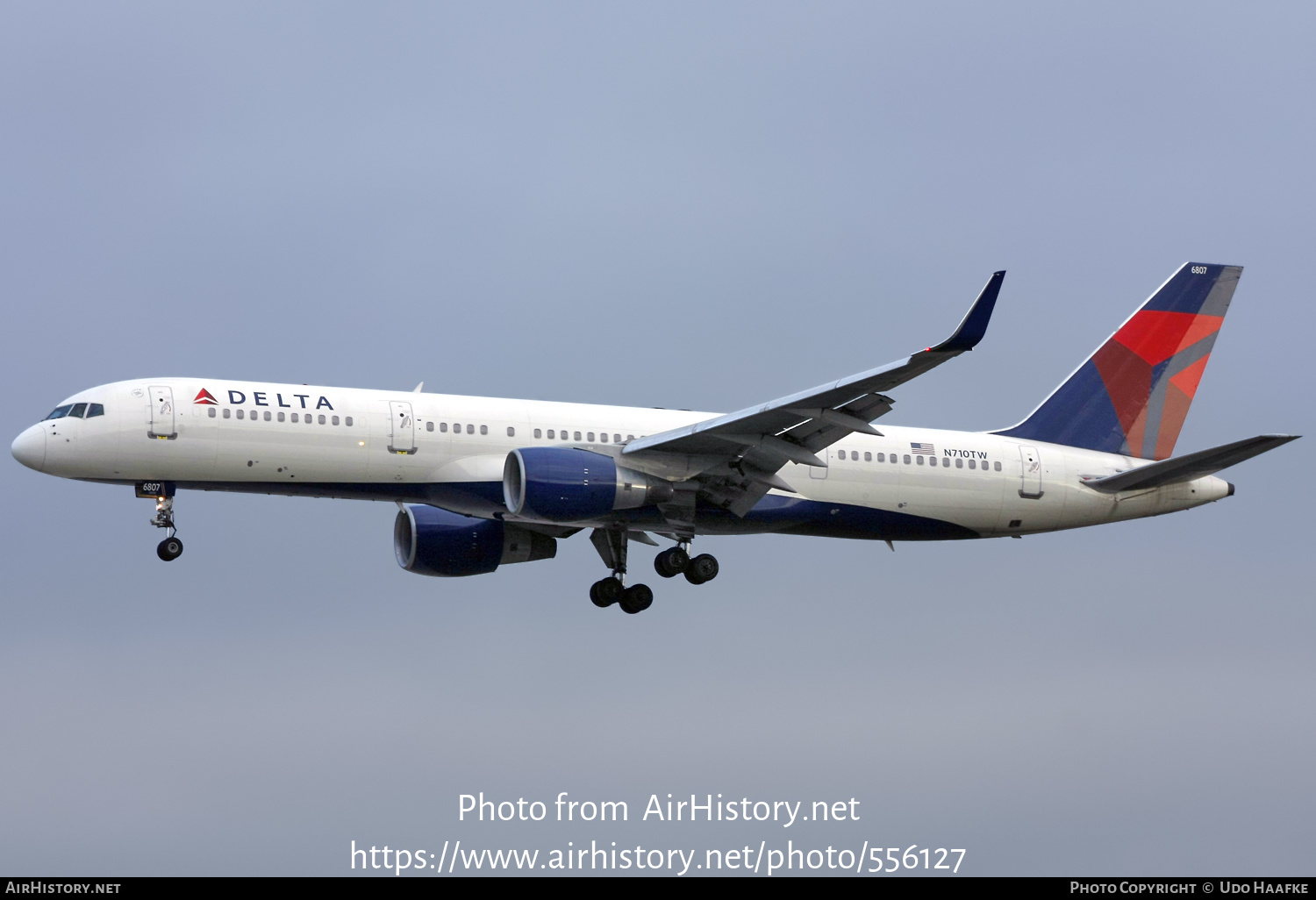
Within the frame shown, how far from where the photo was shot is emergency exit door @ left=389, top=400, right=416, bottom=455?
37906 millimetres

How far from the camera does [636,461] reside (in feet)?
127

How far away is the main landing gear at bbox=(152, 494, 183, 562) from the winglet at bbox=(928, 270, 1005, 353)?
1816 cm

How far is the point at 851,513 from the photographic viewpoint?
4106 centimetres

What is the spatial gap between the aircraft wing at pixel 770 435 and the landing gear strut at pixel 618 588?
4365mm

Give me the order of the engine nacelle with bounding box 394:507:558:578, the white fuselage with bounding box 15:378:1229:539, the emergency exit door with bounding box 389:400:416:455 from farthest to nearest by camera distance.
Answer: the engine nacelle with bounding box 394:507:558:578 < the emergency exit door with bounding box 389:400:416:455 < the white fuselage with bounding box 15:378:1229:539

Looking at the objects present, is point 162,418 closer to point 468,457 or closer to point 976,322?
point 468,457

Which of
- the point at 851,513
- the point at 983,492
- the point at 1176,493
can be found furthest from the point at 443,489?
the point at 1176,493

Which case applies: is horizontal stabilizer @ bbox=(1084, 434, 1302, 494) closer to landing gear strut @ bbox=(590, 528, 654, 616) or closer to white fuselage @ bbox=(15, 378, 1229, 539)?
white fuselage @ bbox=(15, 378, 1229, 539)

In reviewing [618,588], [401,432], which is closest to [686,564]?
[618,588]

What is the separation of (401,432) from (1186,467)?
19133mm

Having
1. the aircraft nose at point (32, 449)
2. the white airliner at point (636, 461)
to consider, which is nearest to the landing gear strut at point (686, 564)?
the white airliner at point (636, 461)

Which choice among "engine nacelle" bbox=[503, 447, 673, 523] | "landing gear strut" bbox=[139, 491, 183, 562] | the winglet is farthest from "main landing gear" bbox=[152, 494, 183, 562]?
the winglet

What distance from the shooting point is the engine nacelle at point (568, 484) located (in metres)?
37.0

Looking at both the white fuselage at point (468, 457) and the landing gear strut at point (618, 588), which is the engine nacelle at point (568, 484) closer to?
the white fuselage at point (468, 457)
